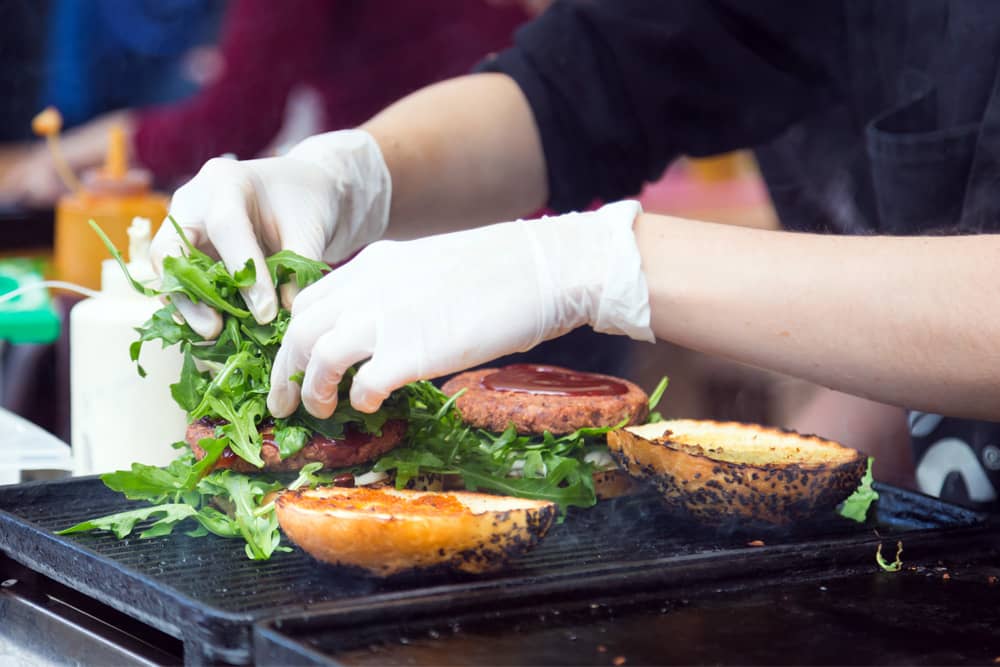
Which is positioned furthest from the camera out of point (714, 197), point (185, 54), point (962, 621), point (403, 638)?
point (185, 54)

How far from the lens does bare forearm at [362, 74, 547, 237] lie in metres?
2.09

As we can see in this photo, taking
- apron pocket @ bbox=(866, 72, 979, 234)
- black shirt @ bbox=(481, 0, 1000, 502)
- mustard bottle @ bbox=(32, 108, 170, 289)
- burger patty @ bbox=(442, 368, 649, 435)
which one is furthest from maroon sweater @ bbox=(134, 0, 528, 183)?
burger patty @ bbox=(442, 368, 649, 435)

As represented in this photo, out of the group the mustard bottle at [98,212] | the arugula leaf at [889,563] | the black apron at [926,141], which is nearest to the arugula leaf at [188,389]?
the arugula leaf at [889,563]

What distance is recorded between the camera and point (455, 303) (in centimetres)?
138

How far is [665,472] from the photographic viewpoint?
1409 millimetres

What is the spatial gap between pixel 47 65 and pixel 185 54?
83 cm

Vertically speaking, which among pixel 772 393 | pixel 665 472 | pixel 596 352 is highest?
pixel 665 472

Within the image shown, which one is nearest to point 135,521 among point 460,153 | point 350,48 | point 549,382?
point 549,382

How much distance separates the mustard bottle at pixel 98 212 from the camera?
2.58 metres

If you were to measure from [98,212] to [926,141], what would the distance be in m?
1.80

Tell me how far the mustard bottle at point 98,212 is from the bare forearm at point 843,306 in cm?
141

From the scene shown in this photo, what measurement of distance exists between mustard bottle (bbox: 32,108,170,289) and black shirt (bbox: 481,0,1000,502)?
91cm

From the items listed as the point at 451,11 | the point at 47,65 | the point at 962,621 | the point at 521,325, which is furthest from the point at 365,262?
the point at 47,65

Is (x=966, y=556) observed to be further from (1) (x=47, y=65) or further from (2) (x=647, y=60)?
(1) (x=47, y=65)
